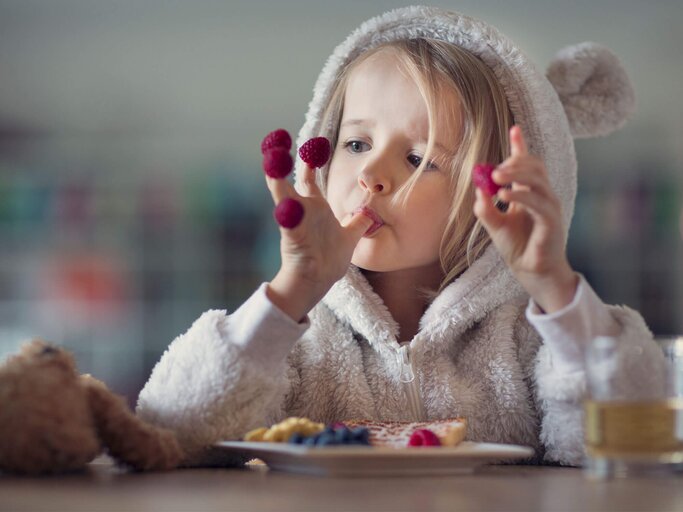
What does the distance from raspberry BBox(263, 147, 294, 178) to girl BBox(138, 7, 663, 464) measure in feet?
0.05

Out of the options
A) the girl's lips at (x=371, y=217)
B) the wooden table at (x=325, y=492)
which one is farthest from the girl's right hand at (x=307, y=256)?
the wooden table at (x=325, y=492)

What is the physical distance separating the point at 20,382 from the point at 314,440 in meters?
0.26

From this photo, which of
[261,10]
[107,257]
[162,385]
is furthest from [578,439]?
[261,10]

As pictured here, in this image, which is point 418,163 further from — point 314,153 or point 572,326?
point 572,326

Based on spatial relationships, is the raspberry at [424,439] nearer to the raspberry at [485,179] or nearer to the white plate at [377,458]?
the white plate at [377,458]

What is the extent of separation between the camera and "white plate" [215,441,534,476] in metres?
0.82

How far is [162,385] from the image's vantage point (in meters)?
1.03

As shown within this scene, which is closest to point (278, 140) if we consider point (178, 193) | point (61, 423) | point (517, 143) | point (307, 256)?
point (307, 256)

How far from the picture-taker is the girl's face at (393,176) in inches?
47.1

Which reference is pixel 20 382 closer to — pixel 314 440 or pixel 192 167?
pixel 314 440

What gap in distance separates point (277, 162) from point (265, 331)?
0.17 metres

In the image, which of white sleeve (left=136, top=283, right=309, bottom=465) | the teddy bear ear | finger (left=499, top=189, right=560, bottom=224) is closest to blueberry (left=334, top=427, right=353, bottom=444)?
white sleeve (left=136, top=283, right=309, bottom=465)

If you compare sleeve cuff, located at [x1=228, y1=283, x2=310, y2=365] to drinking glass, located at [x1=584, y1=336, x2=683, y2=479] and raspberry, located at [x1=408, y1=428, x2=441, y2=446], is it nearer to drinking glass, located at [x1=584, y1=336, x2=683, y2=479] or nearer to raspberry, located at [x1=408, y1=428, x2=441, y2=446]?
raspberry, located at [x1=408, y1=428, x2=441, y2=446]

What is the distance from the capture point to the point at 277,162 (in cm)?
97
